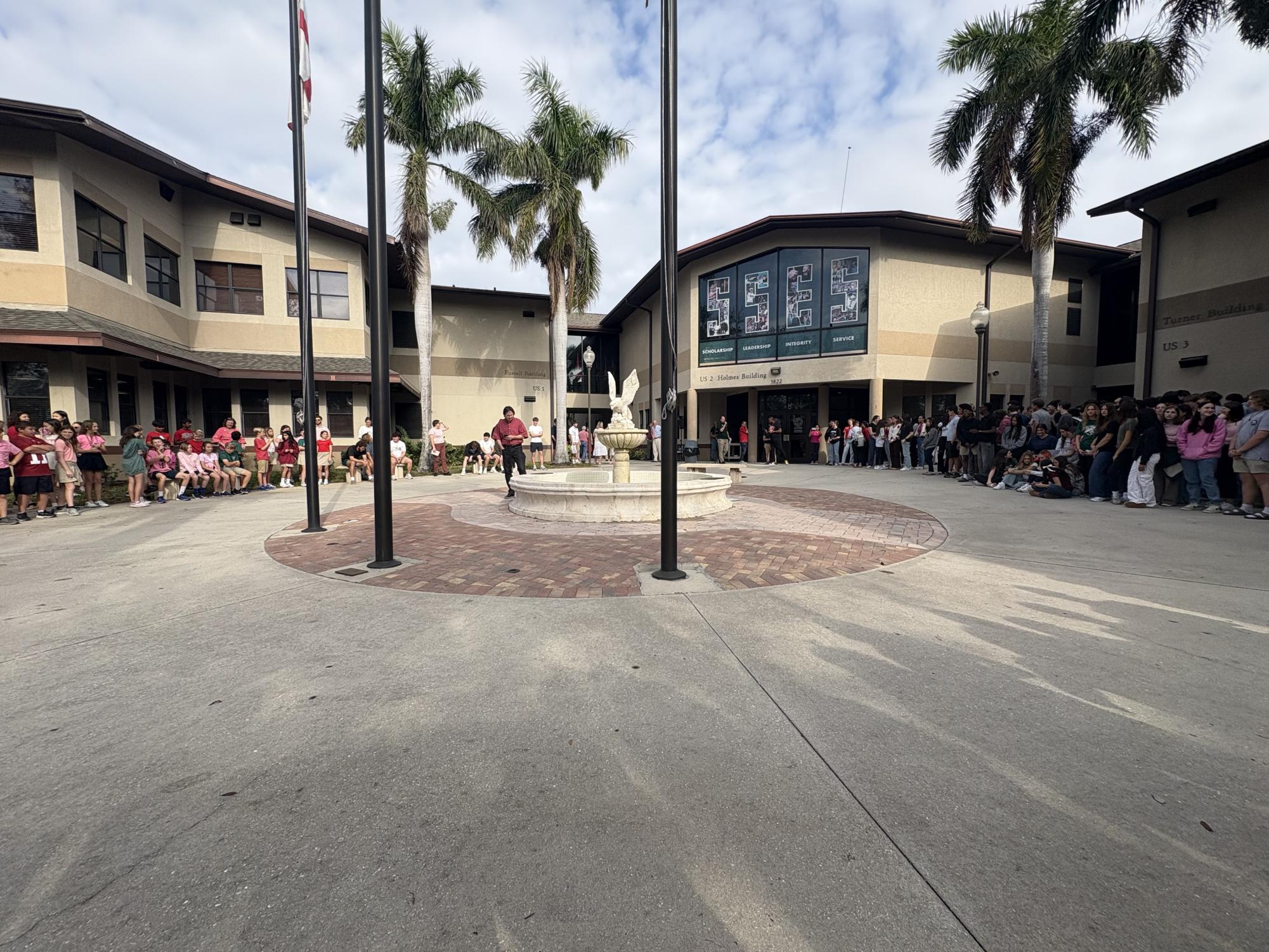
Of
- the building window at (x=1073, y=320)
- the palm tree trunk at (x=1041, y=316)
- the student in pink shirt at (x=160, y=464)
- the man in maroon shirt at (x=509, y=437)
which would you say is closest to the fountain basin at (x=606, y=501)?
the man in maroon shirt at (x=509, y=437)

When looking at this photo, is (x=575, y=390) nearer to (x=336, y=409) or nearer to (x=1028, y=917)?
(x=336, y=409)

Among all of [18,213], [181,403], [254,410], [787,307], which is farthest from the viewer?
[787,307]

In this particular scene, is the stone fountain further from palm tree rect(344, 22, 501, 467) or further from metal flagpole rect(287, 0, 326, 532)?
palm tree rect(344, 22, 501, 467)

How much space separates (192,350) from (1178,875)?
2381 centimetres

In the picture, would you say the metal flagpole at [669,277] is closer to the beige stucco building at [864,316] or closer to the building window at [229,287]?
the beige stucco building at [864,316]

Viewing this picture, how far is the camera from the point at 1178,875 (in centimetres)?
176

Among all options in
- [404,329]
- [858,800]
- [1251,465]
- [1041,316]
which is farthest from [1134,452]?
[404,329]

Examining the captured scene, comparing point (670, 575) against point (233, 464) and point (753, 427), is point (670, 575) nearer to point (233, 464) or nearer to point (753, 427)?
point (233, 464)

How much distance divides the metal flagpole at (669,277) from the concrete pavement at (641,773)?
0.82 metres

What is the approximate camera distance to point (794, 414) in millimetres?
24922

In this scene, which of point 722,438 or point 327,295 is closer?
point 327,295

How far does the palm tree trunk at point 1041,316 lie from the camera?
16.5 meters

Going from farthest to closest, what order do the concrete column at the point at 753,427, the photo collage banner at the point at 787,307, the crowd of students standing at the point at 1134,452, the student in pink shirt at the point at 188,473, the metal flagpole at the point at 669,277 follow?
the concrete column at the point at 753,427 < the photo collage banner at the point at 787,307 < the student in pink shirt at the point at 188,473 < the crowd of students standing at the point at 1134,452 < the metal flagpole at the point at 669,277

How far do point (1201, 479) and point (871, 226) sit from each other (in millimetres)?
14911
